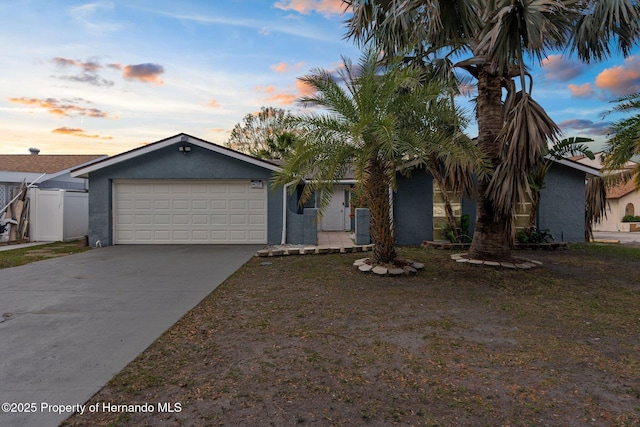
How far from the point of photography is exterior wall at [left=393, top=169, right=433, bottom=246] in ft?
40.2

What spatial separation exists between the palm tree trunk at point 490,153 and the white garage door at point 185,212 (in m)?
7.19

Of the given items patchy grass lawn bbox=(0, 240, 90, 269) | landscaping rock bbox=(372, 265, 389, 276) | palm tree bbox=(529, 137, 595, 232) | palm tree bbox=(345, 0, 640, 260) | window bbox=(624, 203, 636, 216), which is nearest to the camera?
palm tree bbox=(345, 0, 640, 260)

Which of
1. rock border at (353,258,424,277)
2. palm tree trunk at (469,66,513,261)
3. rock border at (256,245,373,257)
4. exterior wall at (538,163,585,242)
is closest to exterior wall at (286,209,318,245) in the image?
rock border at (256,245,373,257)

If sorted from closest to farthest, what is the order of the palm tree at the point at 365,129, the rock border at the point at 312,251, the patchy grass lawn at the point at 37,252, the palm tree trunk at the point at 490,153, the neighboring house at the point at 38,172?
the palm tree at the point at 365,129, the palm tree trunk at the point at 490,153, the patchy grass lawn at the point at 37,252, the rock border at the point at 312,251, the neighboring house at the point at 38,172

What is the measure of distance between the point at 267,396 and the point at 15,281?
22.4ft

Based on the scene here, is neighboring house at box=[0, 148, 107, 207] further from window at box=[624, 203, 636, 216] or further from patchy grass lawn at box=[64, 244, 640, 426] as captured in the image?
window at box=[624, 203, 636, 216]

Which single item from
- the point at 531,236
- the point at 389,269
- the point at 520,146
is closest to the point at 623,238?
the point at 531,236

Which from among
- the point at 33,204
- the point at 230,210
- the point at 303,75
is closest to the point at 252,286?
the point at 303,75

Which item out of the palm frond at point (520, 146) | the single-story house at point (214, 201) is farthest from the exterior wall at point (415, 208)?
the palm frond at point (520, 146)

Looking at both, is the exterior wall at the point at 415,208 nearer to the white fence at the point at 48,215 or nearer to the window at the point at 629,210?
the white fence at the point at 48,215

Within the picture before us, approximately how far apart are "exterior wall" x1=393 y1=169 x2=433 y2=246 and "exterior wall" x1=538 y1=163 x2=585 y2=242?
3742 mm

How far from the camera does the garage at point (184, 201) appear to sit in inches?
487

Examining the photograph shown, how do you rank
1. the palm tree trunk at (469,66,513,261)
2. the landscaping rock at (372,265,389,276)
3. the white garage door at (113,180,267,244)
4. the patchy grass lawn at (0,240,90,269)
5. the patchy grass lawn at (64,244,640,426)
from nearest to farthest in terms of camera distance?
the patchy grass lawn at (64,244,640,426) < the landscaping rock at (372,265,389,276) < the palm tree trunk at (469,66,513,261) < the patchy grass lawn at (0,240,90,269) < the white garage door at (113,180,267,244)

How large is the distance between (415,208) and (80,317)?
9.85 metres
